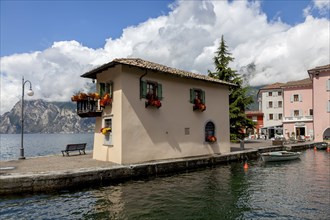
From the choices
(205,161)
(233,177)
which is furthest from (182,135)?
(233,177)

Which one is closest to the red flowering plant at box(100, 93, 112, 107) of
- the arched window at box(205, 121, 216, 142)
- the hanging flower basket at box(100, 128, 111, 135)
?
the hanging flower basket at box(100, 128, 111, 135)

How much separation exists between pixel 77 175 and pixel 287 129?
145 feet

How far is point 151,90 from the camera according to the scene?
18.1 meters

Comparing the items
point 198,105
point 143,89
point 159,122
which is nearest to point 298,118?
point 198,105

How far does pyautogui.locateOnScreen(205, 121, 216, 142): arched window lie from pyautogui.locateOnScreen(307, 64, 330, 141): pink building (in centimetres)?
2816

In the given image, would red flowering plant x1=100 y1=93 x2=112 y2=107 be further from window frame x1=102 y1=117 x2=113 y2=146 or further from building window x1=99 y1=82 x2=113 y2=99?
window frame x1=102 y1=117 x2=113 y2=146

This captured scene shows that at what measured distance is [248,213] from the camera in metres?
9.40

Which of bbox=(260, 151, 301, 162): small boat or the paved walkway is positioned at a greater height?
the paved walkway

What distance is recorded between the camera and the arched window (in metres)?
21.3

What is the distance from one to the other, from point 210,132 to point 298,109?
33.3 metres

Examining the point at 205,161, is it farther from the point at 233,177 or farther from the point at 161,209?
the point at 161,209

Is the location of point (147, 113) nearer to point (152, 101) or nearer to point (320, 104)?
point (152, 101)

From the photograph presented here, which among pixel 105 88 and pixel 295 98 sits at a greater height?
pixel 295 98

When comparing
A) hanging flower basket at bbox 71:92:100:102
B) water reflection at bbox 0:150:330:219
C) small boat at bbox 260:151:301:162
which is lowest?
water reflection at bbox 0:150:330:219
